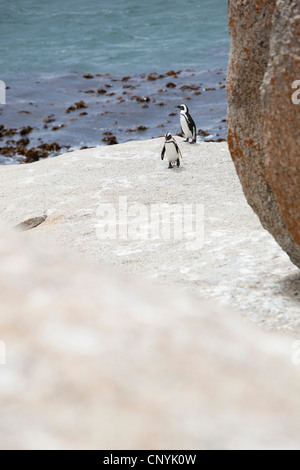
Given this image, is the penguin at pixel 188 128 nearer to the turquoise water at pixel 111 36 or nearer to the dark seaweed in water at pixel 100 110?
the dark seaweed in water at pixel 100 110

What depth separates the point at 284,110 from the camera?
10.5ft

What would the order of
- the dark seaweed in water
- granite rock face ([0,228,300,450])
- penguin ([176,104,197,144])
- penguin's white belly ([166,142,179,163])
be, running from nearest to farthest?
1. granite rock face ([0,228,300,450])
2. penguin's white belly ([166,142,179,163])
3. penguin ([176,104,197,144])
4. the dark seaweed in water

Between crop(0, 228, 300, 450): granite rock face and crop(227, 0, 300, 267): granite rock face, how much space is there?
2.43 metres

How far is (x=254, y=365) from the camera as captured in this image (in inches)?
45.6

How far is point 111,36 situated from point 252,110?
30.1 m

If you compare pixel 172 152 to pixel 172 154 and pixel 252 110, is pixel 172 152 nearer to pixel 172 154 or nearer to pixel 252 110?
pixel 172 154

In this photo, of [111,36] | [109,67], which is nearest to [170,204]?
[109,67]

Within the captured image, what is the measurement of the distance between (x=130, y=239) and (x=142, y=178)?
2.71 meters

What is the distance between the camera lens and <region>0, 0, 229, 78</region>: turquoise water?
26516mm

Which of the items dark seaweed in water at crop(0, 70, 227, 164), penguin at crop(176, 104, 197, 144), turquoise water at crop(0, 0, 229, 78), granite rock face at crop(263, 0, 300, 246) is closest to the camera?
granite rock face at crop(263, 0, 300, 246)

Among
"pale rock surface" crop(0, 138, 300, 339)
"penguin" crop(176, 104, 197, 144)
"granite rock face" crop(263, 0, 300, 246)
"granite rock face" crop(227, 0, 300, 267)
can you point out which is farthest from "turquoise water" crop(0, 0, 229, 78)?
"granite rock face" crop(263, 0, 300, 246)

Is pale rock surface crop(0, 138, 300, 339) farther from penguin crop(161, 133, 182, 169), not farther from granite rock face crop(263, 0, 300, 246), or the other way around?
granite rock face crop(263, 0, 300, 246)

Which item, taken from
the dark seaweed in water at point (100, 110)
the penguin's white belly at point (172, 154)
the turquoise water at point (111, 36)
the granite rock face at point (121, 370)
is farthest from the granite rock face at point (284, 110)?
the turquoise water at point (111, 36)

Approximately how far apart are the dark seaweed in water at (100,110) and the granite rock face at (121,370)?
42.1ft
